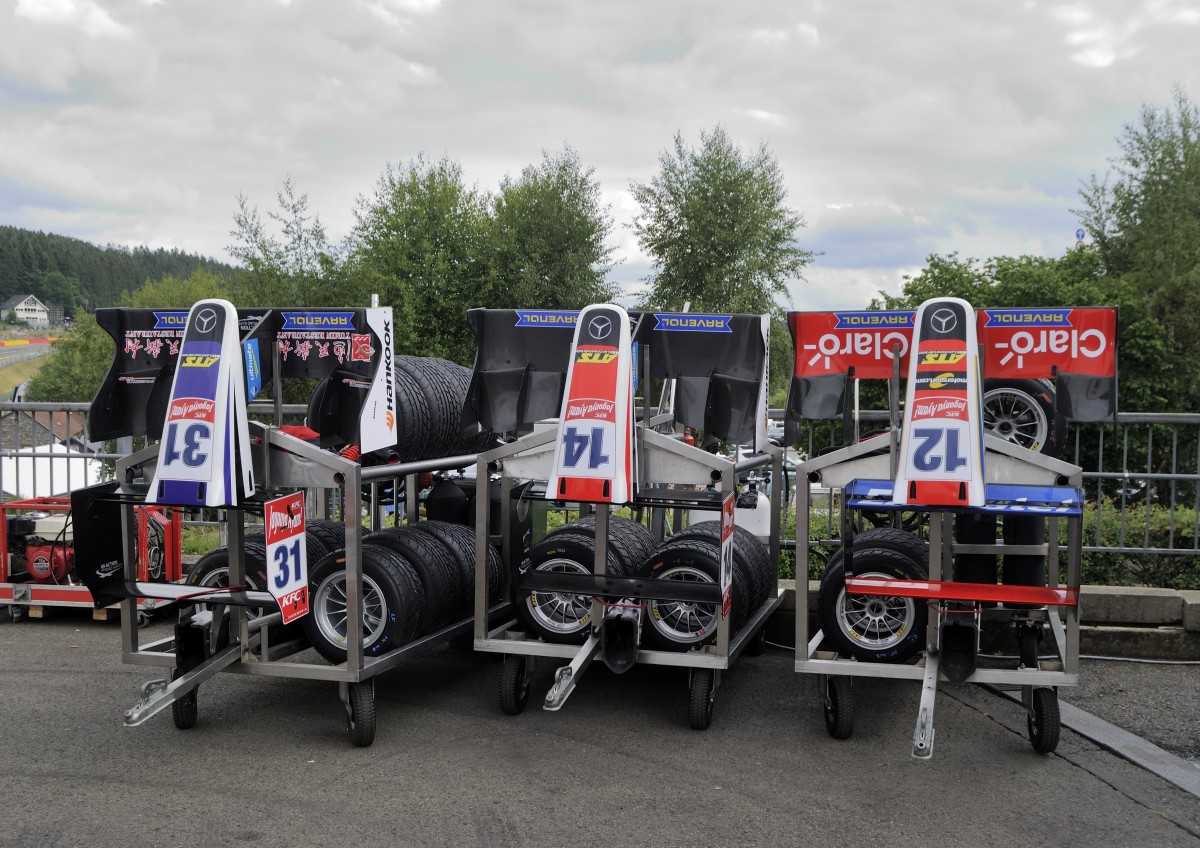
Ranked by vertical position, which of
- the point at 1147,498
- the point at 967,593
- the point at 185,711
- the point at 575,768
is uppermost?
the point at 1147,498

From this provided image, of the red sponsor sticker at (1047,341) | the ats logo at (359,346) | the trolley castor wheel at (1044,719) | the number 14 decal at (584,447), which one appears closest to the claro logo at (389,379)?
the ats logo at (359,346)

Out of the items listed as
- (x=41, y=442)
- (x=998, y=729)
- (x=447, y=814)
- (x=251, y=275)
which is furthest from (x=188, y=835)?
(x=251, y=275)

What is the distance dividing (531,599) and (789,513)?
3028mm

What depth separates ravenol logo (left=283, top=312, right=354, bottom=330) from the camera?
6.06 m

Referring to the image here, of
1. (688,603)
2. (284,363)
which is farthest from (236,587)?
(688,603)

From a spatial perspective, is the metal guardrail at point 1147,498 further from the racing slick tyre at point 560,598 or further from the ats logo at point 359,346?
the ats logo at point 359,346

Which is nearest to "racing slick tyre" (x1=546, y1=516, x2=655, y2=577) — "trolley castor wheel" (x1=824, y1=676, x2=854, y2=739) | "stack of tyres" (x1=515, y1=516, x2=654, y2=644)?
"stack of tyres" (x1=515, y1=516, x2=654, y2=644)

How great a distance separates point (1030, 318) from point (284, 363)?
4.38 m

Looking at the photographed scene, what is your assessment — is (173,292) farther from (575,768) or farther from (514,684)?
(575,768)

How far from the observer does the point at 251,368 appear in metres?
Answer: 5.79

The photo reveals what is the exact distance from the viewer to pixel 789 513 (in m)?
8.55

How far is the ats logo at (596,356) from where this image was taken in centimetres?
578

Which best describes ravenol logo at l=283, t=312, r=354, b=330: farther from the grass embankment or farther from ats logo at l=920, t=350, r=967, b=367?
the grass embankment

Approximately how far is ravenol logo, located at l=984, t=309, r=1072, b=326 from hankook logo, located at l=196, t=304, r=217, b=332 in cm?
431
